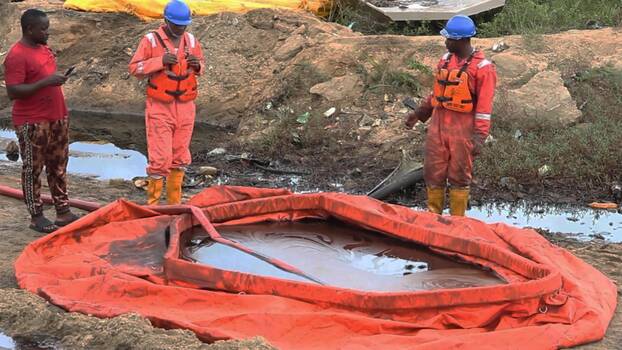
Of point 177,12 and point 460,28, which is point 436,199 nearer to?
point 460,28

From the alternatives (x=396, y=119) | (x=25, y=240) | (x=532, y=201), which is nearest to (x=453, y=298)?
(x=25, y=240)

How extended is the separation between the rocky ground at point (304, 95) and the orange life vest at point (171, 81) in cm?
142

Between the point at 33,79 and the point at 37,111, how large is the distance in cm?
23

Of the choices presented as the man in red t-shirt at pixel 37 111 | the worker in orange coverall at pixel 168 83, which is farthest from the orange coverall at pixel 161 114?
the man in red t-shirt at pixel 37 111

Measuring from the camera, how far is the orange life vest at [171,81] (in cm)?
697

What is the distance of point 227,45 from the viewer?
13234 millimetres

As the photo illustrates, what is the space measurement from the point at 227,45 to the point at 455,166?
6839 millimetres

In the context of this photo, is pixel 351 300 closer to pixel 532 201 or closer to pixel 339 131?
pixel 532 201

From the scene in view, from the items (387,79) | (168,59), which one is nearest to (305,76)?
(387,79)

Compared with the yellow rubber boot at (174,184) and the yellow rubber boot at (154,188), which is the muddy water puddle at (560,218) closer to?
the yellow rubber boot at (174,184)

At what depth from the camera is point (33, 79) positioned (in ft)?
20.8

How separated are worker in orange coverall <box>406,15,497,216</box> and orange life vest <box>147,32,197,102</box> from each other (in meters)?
1.94

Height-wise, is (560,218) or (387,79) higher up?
(387,79)

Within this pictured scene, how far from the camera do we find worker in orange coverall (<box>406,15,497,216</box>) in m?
6.81
